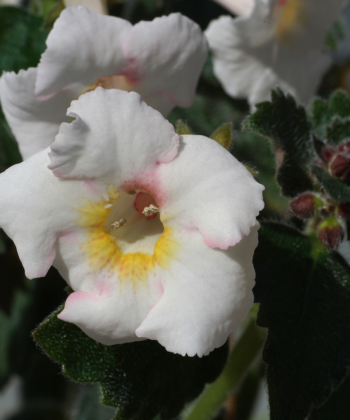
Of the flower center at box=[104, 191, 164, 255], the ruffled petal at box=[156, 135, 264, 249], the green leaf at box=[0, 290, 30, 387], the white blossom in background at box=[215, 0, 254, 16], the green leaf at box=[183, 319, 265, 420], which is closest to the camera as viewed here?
the ruffled petal at box=[156, 135, 264, 249]

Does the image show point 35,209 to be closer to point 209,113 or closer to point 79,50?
point 79,50

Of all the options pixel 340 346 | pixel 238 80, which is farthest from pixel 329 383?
pixel 238 80

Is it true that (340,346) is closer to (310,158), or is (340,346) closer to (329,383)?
(329,383)

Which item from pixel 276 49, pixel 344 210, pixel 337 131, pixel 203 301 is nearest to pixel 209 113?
pixel 276 49

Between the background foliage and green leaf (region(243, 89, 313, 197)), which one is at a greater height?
green leaf (region(243, 89, 313, 197))

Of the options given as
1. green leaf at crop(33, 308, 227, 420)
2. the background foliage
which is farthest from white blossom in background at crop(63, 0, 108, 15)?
green leaf at crop(33, 308, 227, 420)

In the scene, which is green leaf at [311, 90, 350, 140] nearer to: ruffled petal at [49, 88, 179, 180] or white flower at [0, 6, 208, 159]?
white flower at [0, 6, 208, 159]
